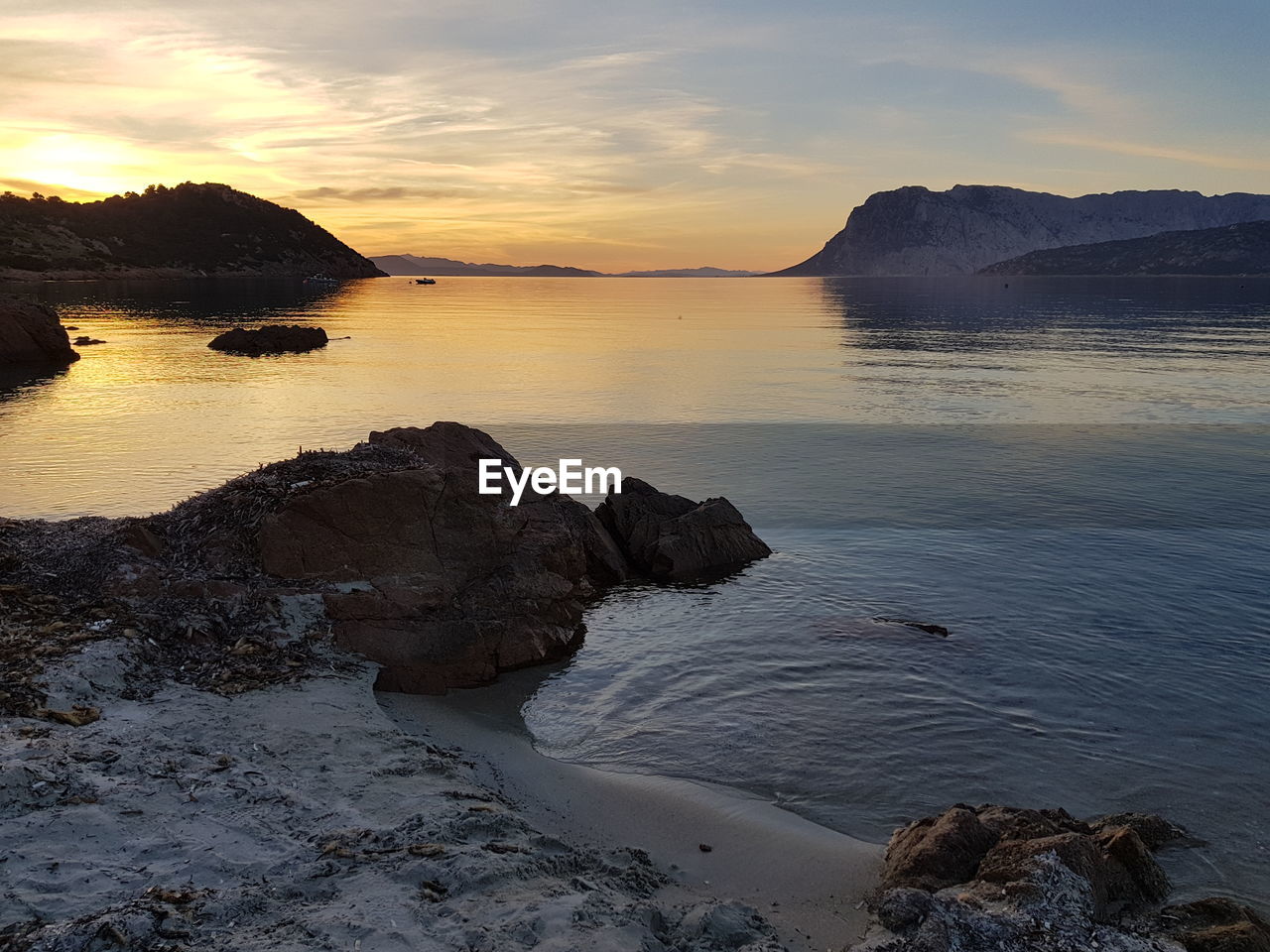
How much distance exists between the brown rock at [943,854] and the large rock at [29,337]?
60.1 m

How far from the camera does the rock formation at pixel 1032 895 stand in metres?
6.54

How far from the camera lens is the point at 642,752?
35.6 feet

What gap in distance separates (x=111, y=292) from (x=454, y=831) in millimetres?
150382

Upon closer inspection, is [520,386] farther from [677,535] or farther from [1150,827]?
[1150,827]

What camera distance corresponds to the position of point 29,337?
53156 mm

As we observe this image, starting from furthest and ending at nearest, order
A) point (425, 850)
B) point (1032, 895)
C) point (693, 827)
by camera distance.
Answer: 1. point (693, 827)
2. point (425, 850)
3. point (1032, 895)

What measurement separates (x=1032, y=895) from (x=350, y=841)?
5.42 metres

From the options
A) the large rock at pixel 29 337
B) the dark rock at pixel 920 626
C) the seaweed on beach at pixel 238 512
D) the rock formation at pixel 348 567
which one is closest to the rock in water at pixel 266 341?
the large rock at pixel 29 337

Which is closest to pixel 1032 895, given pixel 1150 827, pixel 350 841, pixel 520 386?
pixel 1150 827

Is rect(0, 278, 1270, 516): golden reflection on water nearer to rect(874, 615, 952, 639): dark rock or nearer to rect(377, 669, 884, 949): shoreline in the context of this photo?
rect(377, 669, 884, 949): shoreline

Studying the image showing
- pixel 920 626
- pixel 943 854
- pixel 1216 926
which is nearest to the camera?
pixel 1216 926

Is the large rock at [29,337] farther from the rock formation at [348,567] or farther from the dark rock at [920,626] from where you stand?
the dark rock at [920,626]

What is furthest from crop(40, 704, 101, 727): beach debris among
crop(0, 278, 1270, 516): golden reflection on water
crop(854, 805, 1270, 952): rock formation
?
crop(0, 278, 1270, 516): golden reflection on water

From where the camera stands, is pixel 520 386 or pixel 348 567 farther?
pixel 520 386
